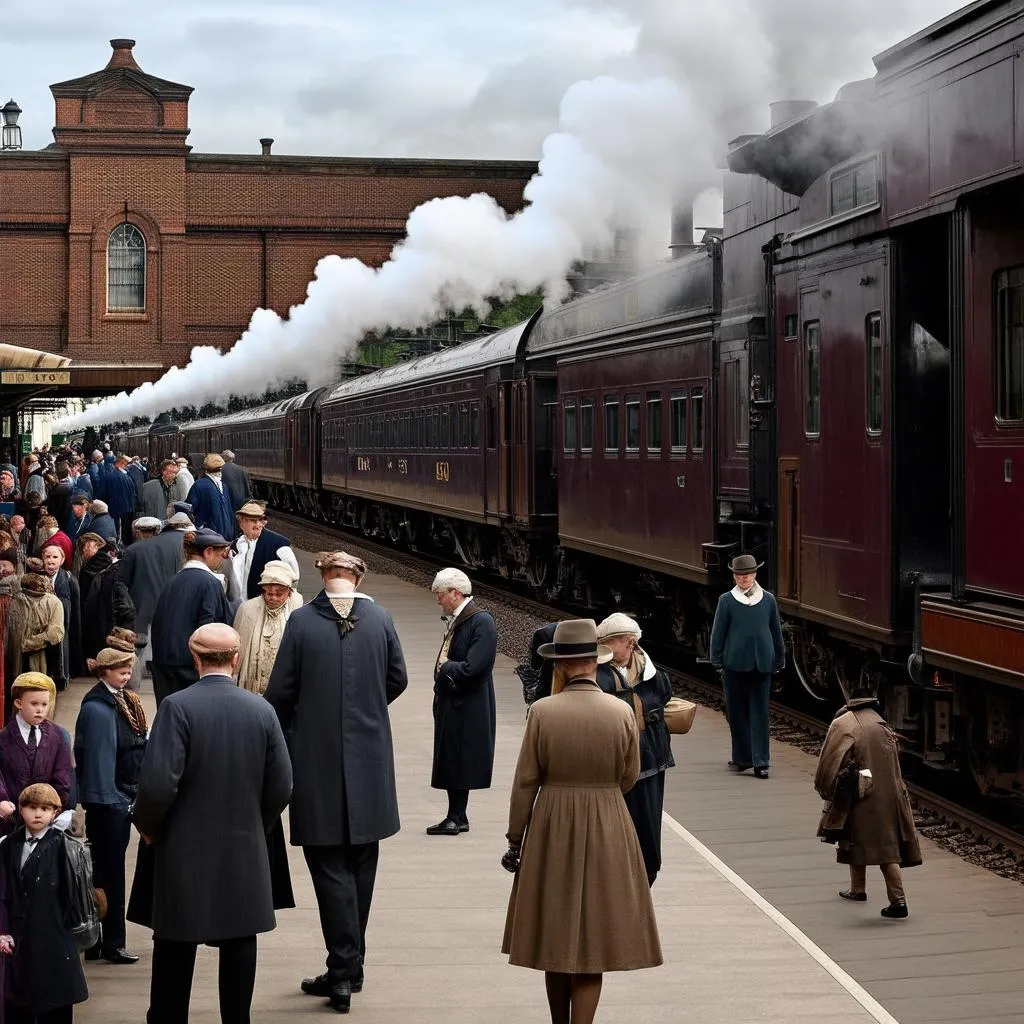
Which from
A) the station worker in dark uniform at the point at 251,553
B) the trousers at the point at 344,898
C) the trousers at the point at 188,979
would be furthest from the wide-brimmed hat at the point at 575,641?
the station worker in dark uniform at the point at 251,553

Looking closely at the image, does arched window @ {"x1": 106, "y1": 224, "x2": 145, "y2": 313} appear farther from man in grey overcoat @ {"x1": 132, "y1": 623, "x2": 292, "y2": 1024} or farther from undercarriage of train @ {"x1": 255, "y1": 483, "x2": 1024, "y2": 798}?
man in grey overcoat @ {"x1": 132, "y1": 623, "x2": 292, "y2": 1024}

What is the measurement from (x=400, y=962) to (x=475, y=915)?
844mm

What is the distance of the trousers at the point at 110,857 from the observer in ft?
26.7

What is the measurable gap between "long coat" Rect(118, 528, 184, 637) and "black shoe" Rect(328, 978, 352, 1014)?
7.03 m

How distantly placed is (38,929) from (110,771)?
5.31ft

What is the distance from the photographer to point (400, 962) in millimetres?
8047

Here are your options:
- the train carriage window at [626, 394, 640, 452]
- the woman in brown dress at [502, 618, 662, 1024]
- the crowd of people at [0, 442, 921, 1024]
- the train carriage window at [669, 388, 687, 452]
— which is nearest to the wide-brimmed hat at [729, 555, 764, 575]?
the crowd of people at [0, 442, 921, 1024]

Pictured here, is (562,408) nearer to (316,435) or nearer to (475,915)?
(475,915)

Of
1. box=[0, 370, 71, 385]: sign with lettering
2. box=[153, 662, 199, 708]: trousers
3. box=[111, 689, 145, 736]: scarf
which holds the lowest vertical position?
box=[153, 662, 199, 708]: trousers

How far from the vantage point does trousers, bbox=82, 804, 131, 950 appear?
812cm

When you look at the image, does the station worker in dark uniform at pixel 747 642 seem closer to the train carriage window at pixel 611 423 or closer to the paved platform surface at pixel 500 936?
the paved platform surface at pixel 500 936

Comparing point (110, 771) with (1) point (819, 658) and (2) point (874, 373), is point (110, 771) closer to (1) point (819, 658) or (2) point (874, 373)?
(2) point (874, 373)

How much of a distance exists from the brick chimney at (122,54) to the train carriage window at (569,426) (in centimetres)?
4983

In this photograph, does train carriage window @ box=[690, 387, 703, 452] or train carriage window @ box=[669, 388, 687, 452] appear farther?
train carriage window @ box=[669, 388, 687, 452]
